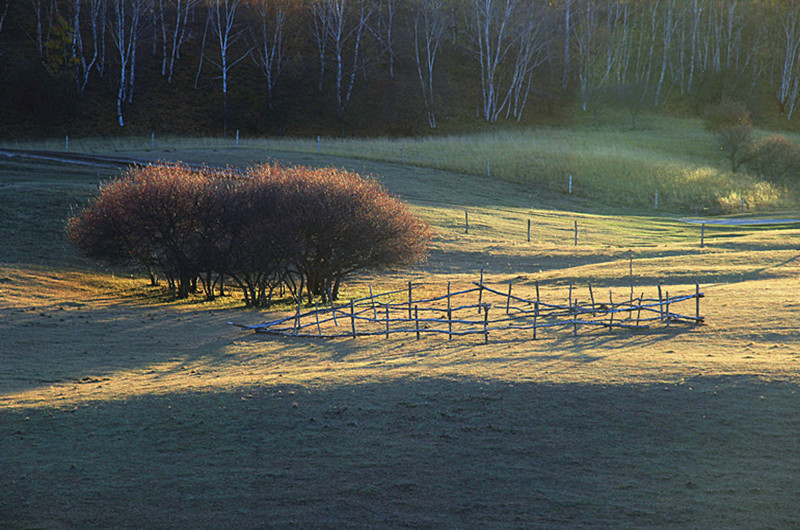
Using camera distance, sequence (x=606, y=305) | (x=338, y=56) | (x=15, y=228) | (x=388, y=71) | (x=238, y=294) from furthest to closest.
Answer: (x=388, y=71) < (x=338, y=56) < (x=15, y=228) < (x=238, y=294) < (x=606, y=305)

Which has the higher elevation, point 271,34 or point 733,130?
point 271,34

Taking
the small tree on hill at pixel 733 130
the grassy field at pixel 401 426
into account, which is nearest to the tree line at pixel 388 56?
the small tree on hill at pixel 733 130

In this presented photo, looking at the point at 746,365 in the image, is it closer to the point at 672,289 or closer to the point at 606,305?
the point at 606,305

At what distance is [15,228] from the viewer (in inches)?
1278

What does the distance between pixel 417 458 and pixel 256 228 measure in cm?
1582

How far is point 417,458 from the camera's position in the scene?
9.98 m

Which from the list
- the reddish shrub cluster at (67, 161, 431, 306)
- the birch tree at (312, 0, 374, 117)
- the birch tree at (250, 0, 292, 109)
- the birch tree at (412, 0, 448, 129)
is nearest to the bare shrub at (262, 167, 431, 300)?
the reddish shrub cluster at (67, 161, 431, 306)

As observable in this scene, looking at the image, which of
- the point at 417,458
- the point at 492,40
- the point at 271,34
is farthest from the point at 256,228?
the point at 492,40

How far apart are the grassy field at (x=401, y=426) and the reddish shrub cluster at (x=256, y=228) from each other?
184 inches

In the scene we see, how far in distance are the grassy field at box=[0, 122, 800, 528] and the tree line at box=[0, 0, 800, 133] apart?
57.4 meters

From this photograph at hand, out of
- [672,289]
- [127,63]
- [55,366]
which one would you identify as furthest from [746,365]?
[127,63]

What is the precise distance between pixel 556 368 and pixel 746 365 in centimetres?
332

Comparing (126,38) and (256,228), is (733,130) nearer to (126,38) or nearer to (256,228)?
(256,228)

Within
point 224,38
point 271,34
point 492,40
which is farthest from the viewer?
point 492,40
